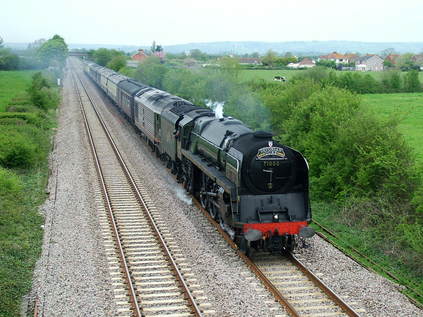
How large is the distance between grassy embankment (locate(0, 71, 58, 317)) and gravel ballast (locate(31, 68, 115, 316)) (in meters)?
0.33

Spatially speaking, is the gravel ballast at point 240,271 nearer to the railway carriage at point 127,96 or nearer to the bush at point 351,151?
the bush at point 351,151

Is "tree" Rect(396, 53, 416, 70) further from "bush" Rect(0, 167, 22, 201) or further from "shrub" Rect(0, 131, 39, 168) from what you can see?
"bush" Rect(0, 167, 22, 201)

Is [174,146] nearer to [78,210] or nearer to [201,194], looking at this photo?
[201,194]

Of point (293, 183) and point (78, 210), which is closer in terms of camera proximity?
point (293, 183)

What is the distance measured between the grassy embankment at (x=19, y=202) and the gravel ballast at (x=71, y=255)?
331 mm

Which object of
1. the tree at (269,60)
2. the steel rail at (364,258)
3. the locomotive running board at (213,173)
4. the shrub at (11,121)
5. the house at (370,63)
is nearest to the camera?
the steel rail at (364,258)

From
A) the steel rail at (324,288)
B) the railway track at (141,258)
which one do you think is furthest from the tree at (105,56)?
the steel rail at (324,288)

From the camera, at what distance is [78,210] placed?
1748 cm

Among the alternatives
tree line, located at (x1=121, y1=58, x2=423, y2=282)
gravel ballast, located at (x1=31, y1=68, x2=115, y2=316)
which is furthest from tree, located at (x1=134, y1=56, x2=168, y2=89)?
tree line, located at (x1=121, y1=58, x2=423, y2=282)

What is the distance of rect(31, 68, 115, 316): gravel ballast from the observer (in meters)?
10.7

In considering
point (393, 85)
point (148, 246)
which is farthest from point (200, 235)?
point (393, 85)

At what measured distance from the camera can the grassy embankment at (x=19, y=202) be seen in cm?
1131

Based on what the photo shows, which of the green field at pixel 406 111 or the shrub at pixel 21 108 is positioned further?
the shrub at pixel 21 108

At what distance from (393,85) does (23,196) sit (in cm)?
5847
